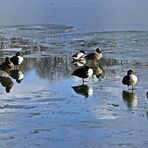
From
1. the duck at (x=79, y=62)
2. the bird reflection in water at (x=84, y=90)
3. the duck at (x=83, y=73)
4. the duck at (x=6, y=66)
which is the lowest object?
the bird reflection in water at (x=84, y=90)

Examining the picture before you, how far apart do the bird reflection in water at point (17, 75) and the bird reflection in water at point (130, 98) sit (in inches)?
146

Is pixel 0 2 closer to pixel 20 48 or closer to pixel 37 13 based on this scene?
pixel 37 13

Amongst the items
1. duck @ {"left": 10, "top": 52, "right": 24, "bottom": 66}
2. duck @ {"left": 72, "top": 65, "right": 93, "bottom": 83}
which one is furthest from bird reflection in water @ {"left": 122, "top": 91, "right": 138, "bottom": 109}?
duck @ {"left": 10, "top": 52, "right": 24, "bottom": 66}

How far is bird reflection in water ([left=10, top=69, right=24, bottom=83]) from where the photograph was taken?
1621 centimetres

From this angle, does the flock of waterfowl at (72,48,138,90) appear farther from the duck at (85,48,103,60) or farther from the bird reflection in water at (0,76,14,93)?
the bird reflection in water at (0,76,14,93)

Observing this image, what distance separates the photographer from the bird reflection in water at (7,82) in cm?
1480

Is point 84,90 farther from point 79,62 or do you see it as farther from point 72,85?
point 79,62

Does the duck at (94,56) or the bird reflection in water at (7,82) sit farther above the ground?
the duck at (94,56)

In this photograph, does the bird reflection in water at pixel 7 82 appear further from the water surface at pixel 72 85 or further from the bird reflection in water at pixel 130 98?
the bird reflection in water at pixel 130 98

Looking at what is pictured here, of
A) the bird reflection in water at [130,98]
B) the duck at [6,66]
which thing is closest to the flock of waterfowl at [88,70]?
the bird reflection in water at [130,98]

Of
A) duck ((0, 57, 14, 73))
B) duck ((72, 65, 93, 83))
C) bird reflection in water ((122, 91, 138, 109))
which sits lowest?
bird reflection in water ((122, 91, 138, 109))

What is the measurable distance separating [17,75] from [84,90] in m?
3.43

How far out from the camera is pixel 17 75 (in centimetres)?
1689

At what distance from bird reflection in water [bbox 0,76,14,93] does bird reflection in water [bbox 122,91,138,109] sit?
10.4 ft
